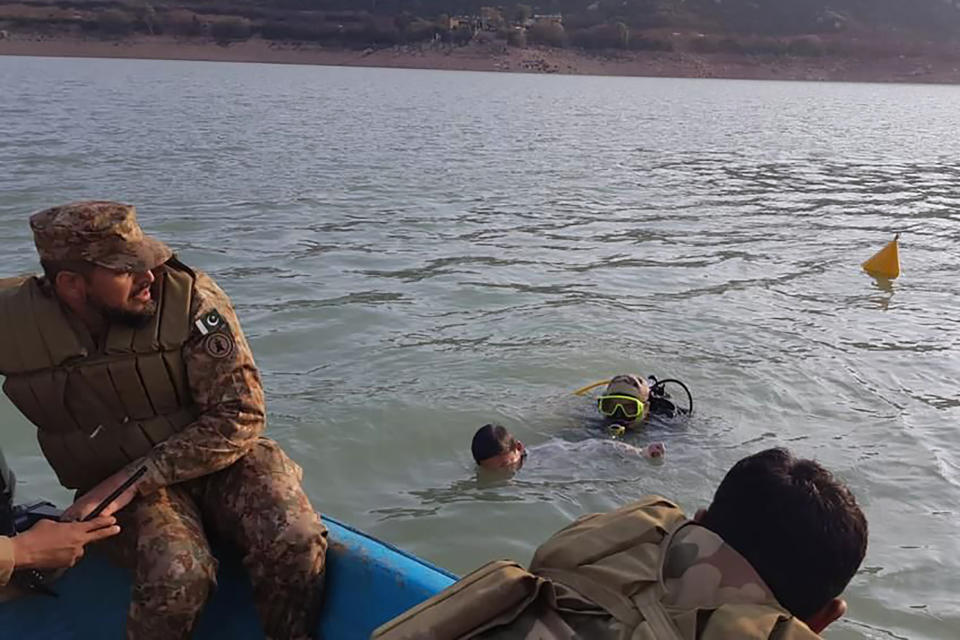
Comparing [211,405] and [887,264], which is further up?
[211,405]

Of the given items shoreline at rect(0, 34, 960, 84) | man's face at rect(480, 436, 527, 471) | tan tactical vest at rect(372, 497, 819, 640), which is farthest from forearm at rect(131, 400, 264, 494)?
shoreline at rect(0, 34, 960, 84)

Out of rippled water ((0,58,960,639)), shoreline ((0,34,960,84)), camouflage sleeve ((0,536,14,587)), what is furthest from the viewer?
shoreline ((0,34,960,84))

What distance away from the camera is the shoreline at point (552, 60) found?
7556 cm

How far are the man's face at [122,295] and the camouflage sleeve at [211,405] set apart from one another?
167 millimetres

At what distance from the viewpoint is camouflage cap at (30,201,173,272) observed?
2.96 m

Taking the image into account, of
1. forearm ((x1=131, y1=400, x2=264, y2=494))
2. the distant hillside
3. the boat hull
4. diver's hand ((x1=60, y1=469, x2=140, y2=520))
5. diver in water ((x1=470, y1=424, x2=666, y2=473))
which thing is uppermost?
the distant hillside

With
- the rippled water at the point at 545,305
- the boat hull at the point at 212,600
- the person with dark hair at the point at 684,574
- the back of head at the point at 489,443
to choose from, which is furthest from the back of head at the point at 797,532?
the back of head at the point at 489,443

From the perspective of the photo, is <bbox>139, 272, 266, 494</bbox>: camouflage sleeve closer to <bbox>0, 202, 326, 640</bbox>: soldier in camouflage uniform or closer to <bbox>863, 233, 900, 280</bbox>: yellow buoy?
<bbox>0, 202, 326, 640</bbox>: soldier in camouflage uniform

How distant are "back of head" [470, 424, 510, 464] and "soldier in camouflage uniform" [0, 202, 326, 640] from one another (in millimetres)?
2691

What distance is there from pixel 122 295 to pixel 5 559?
88 cm

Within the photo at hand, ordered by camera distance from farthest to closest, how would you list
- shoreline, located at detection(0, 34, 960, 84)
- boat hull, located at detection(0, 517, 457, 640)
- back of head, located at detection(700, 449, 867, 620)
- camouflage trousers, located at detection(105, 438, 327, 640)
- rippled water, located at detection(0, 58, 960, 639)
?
shoreline, located at detection(0, 34, 960, 84), rippled water, located at detection(0, 58, 960, 639), boat hull, located at detection(0, 517, 457, 640), camouflage trousers, located at detection(105, 438, 327, 640), back of head, located at detection(700, 449, 867, 620)

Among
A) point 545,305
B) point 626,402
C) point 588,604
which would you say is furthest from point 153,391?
point 545,305

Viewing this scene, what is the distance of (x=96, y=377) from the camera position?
3133mm

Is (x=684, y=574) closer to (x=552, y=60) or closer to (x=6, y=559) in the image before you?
(x=6, y=559)
